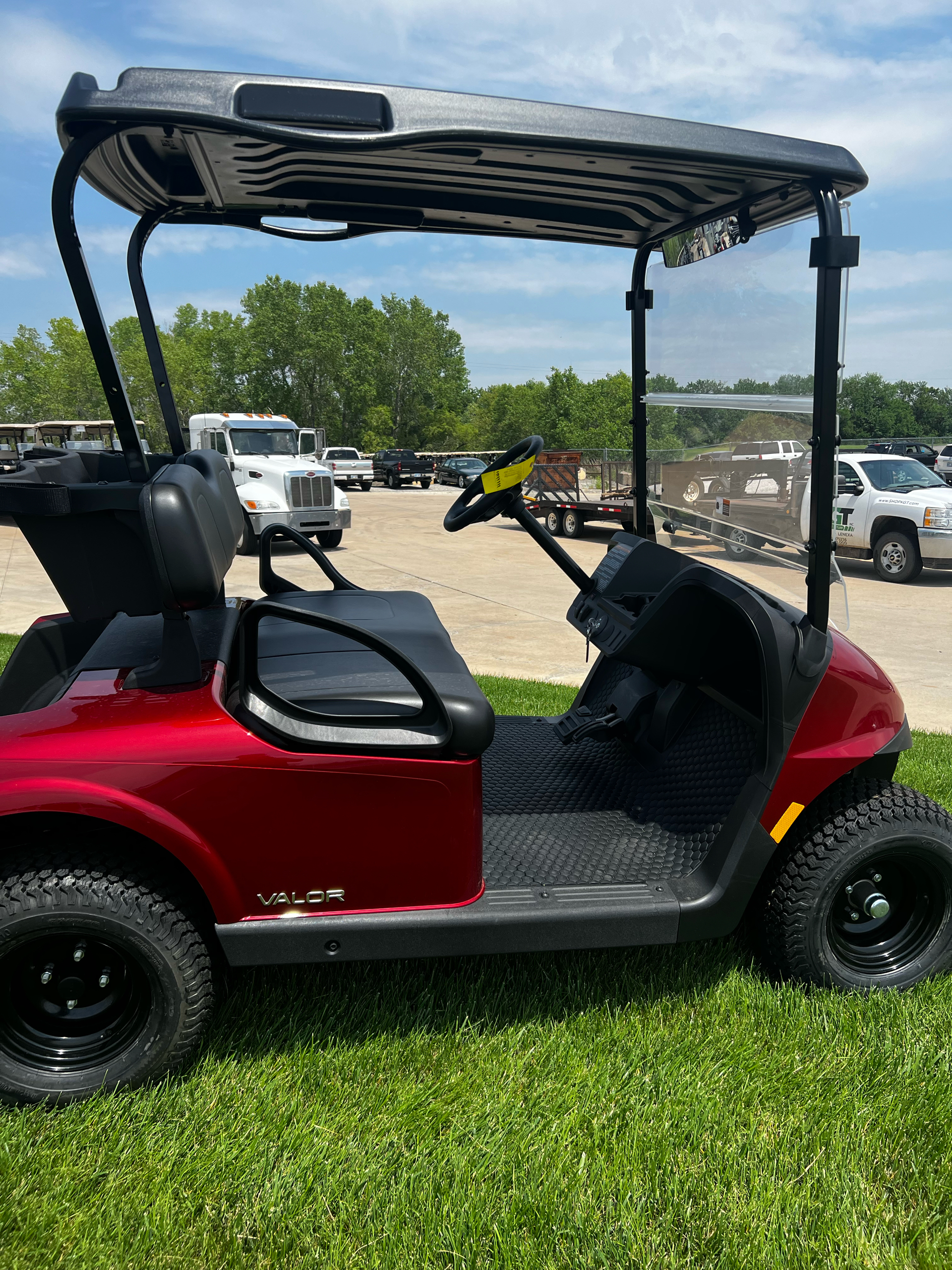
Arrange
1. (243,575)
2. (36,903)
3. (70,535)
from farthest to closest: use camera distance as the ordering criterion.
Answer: (243,575) < (70,535) < (36,903)

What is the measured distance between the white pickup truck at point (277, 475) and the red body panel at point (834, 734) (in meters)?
11.5

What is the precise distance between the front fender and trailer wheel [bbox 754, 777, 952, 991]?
135cm

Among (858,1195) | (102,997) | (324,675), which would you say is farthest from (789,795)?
(102,997)

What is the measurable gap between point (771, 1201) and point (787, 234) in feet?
6.97

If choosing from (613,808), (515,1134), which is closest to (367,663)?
(613,808)

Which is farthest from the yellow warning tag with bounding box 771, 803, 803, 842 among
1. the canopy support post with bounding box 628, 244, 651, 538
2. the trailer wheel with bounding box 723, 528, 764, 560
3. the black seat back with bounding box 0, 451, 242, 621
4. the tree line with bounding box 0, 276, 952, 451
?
the tree line with bounding box 0, 276, 952, 451

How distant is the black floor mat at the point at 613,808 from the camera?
92.7 inches

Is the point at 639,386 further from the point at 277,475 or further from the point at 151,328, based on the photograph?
the point at 277,475

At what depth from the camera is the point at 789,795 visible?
2.21 m

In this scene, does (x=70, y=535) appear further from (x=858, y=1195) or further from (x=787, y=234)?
(x=858, y=1195)

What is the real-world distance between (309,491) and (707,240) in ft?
40.2

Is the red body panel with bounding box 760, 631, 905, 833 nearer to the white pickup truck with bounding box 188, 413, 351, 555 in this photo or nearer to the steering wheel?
the steering wheel

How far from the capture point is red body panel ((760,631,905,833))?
2203 mm

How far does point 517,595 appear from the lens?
10.4 meters
